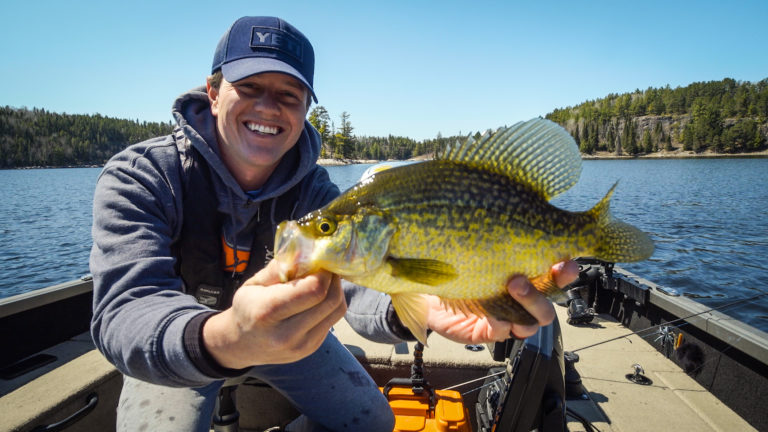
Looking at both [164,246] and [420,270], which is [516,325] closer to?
[420,270]

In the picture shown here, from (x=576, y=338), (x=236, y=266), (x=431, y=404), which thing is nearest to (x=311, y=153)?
(x=236, y=266)

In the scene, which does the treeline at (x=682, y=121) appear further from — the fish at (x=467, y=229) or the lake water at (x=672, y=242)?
the fish at (x=467, y=229)

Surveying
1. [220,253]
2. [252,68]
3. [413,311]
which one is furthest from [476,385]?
[252,68]

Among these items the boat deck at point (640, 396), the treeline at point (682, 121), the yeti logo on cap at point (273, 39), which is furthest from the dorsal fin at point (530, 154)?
the treeline at point (682, 121)

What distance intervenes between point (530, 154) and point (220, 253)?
2.46 meters

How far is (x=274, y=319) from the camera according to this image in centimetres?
153

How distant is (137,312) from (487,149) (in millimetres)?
2035

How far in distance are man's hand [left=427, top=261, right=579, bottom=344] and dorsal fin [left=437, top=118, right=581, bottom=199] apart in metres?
0.44

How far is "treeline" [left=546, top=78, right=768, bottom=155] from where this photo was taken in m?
86.1

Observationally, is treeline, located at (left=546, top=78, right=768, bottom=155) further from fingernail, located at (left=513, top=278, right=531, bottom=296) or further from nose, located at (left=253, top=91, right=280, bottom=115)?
fingernail, located at (left=513, top=278, right=531, bottom=296)

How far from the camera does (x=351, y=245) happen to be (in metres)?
1.77

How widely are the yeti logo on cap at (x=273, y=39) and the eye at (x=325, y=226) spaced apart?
192 centimetres

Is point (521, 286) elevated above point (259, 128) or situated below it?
below

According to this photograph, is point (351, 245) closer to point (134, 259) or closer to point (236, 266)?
point (134, 259)
